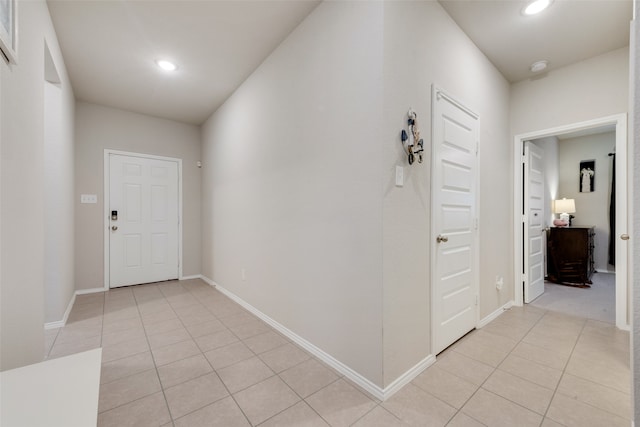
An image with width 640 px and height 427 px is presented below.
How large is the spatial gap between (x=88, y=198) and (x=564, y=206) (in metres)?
7.54

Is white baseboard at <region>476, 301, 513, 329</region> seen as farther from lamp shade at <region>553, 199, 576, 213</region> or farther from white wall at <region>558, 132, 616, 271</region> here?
white wall at <region>558, 132, 616, 271</region>

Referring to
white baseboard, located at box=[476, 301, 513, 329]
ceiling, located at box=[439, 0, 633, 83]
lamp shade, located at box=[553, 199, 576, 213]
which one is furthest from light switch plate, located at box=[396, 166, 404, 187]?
lamp shade, located at box=[553, 199, 576, 213]

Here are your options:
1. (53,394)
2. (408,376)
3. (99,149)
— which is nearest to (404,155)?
(408,376)

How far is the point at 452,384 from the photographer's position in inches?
68.1

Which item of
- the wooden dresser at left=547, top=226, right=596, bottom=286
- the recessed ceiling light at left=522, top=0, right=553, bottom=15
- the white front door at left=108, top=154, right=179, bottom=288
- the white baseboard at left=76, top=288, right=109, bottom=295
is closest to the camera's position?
the recessed ceiling light at left=522, top=0, right=553, bottom=15

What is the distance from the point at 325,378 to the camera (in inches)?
71.1

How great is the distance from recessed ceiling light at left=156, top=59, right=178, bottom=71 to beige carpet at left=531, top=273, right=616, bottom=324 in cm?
483

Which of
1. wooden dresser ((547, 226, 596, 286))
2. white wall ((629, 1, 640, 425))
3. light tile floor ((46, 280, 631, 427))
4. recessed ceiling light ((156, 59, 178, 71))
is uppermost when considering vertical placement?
recessed ceiling light ((156, 59, 178, 71))

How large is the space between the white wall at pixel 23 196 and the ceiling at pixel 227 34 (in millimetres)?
559

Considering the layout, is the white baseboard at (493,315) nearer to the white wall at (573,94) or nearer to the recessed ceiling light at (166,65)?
the white wall at (573,94)

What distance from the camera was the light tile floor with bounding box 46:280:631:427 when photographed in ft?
4.84

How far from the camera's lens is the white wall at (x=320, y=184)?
5.48 ft

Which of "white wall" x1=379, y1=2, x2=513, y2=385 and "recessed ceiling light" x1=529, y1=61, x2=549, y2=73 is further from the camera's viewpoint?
"recessed ceiling light" x1=529, y1=61, x2=549, y2=73

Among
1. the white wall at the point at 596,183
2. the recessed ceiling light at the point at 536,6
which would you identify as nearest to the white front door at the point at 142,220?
the recessed ceiling light at the point at 536,6
